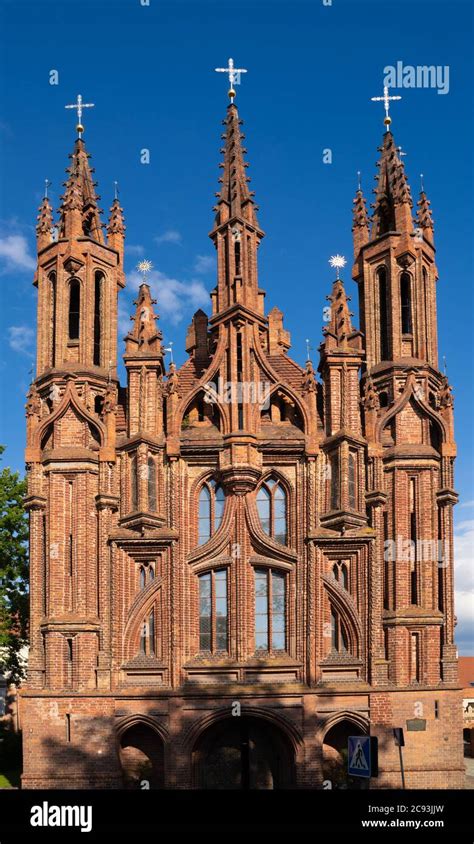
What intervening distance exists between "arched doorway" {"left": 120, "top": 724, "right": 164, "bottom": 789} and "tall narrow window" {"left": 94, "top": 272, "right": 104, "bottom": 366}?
39.3ft

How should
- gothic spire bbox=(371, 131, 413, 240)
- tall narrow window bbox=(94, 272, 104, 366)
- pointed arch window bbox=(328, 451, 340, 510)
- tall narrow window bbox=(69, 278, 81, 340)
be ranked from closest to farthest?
pointed arch window bbox=(328, 451, 340, 510), tall narrow window bbox=(69, 278, 81, 340), tall narrow window bbox=(94, 272, 104, 366), gothic spire bbox=(371, 131, 413, 240)

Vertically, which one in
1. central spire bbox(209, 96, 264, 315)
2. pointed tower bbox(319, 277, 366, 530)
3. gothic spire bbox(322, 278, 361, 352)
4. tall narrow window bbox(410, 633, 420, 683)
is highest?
central spire bbox(209, 96, 264, 315)

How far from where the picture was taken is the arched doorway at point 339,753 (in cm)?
3331

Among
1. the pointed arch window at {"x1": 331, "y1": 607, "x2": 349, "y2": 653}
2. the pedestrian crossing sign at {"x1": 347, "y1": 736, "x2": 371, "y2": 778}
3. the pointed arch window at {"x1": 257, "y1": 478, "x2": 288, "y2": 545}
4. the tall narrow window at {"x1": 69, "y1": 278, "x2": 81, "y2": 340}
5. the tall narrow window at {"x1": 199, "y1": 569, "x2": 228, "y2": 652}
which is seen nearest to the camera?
the pedestrian crossing sign at {"x1": 347, "y1": 736, "x2": 371, "y2": 778}

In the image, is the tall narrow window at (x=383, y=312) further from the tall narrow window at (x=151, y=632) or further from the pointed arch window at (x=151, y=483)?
the tall narrow window at (x=151, y=632)

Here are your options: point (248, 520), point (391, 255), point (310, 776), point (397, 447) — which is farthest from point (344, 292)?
point (310, 776)

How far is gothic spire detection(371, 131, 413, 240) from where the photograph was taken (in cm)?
3750

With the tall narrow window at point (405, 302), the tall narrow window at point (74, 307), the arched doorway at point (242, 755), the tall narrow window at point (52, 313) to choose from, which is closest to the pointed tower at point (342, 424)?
the tall narrow window at point (405, 302)

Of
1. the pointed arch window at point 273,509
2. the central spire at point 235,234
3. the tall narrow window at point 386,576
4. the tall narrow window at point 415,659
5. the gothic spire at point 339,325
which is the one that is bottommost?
the tall narrow window at point 415,659

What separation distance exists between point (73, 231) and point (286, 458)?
34.8 feet

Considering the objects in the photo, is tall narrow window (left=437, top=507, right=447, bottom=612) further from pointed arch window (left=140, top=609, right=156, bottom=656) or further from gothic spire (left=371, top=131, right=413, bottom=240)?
gothic spire (left=371, top=131, right=413, bottom=240)

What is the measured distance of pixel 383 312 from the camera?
122 ft

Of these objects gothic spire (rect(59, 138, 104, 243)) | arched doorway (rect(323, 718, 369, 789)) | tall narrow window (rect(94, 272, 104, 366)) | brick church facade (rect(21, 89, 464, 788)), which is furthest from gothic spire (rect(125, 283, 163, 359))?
arched doorway (rect(323, 718, 369, 789))

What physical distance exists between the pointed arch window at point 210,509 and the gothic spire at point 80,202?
971cm
